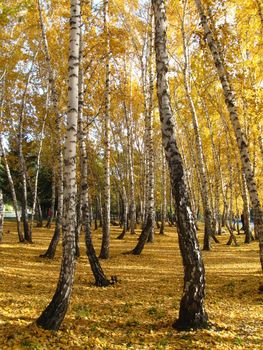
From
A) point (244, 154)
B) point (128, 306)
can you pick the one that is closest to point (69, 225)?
point (128, 306)

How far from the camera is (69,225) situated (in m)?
5.74

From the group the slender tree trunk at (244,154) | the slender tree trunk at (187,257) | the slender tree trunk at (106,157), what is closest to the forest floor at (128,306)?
the slender tree trunk at (187,257)

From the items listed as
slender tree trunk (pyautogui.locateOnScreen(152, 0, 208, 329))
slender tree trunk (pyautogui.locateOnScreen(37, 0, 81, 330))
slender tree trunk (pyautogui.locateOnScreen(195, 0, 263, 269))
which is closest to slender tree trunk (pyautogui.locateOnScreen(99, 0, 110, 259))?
slender tree trunk (pyautogui.locateOnScreen(195, 0, 263, 269))

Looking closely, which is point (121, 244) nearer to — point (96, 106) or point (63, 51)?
point (96, 106)

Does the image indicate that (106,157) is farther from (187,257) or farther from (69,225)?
(187,257)

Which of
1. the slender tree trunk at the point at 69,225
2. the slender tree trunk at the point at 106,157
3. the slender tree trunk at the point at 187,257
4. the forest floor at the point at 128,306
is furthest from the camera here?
the slender tree trunk at the point at 106,157

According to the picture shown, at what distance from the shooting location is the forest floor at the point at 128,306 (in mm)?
5328

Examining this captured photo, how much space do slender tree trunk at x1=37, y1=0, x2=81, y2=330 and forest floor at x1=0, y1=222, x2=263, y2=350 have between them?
0.88 ft

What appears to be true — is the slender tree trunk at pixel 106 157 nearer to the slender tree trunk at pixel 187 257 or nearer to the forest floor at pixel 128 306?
the forest floor at pixel 128 306

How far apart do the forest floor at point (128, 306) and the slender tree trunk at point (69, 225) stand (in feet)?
0.88

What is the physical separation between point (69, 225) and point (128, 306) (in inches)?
110

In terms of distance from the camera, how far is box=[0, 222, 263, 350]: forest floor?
533 centimetres

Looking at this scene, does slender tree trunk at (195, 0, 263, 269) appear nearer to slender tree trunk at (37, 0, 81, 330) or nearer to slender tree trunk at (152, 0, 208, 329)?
slender tree trunk at (152, 0, 208, 329)

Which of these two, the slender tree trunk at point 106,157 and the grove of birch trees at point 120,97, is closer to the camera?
the grove of birch trees at point 120,97
